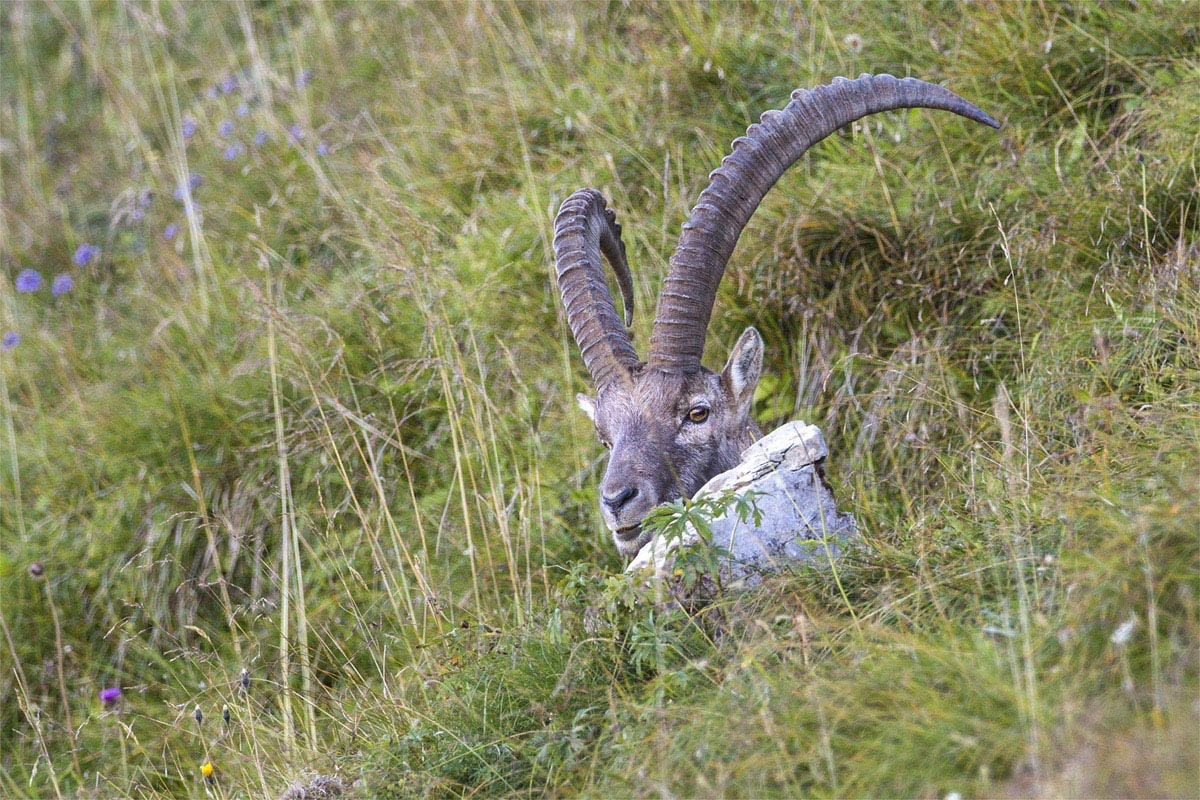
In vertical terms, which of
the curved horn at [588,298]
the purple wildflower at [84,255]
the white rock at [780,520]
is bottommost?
the white rock at [780,520]

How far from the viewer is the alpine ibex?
14.1 feet

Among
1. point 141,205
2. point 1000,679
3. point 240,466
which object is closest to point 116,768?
point 240,466

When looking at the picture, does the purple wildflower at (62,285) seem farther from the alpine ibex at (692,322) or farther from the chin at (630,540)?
the chin at (630,540)

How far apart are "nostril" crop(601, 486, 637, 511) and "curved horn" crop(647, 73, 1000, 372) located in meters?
0.76

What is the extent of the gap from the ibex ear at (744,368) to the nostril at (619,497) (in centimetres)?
94

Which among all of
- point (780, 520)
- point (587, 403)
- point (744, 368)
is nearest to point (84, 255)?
point (587, 403)

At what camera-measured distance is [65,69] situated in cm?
1177

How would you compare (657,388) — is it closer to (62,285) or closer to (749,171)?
(749,171)

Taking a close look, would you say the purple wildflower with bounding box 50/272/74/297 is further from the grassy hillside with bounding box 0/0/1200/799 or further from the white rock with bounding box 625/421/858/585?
the white rock with bounding box 625/421/858/585

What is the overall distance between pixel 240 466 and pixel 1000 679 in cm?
527

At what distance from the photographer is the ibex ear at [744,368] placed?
465cm

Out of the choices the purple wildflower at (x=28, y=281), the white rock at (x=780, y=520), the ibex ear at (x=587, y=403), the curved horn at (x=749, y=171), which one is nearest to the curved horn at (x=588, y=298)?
the curved horn at (x=749, y=171)

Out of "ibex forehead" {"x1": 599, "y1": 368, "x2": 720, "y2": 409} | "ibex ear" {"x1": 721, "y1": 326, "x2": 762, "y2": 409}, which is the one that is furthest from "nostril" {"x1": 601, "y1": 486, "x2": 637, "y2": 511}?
"ibex ear" {"x1": 721, "y1": 326, "x2": 762, "y2": 409}

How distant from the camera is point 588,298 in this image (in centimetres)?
459
